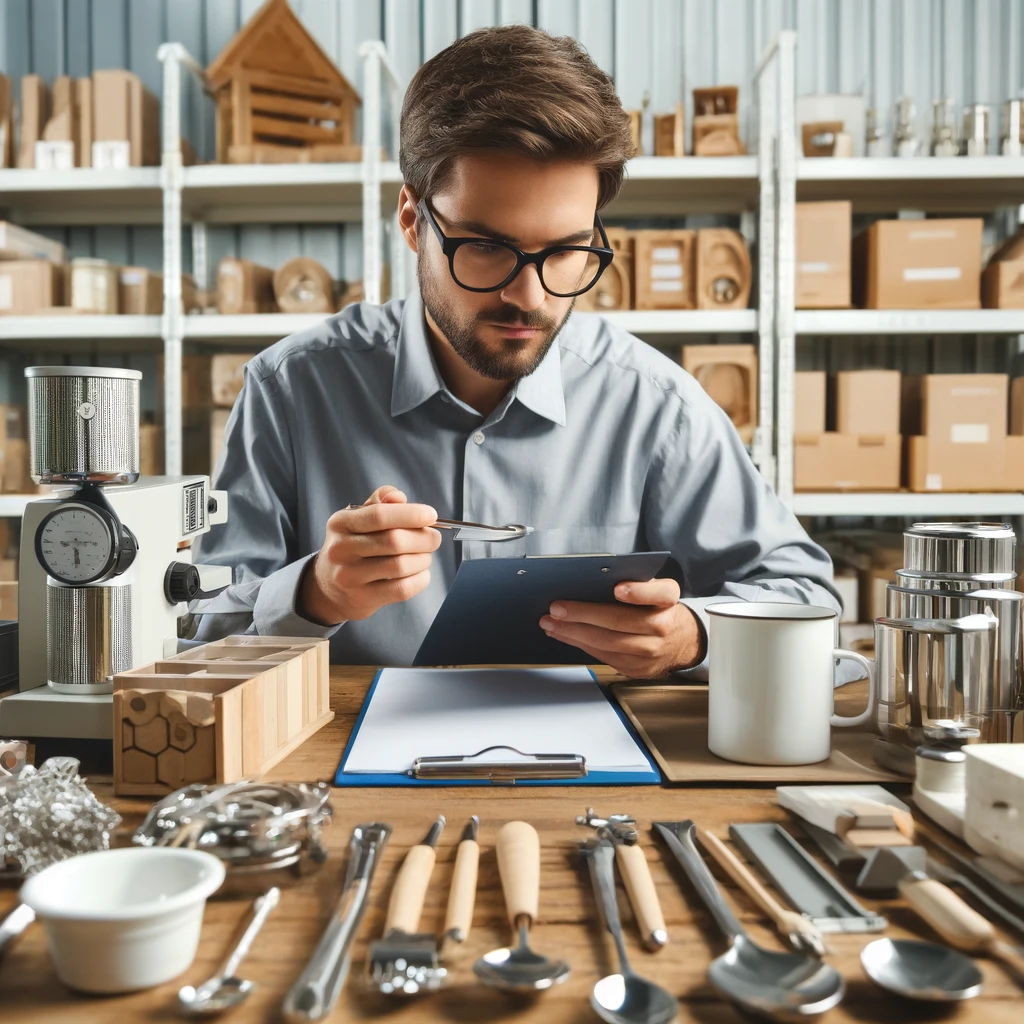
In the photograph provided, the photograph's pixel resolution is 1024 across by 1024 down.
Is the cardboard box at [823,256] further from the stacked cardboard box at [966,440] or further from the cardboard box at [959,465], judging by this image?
the cardboard box at [959,465]

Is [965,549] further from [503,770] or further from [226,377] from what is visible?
[226,377]

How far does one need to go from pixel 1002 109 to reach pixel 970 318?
2.74 feet

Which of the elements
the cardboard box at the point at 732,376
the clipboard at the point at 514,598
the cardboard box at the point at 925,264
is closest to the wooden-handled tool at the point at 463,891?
the clipboard at the point at 514,598

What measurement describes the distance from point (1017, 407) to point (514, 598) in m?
2.13

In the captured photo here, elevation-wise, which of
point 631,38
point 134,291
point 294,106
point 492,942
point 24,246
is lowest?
point 492,942

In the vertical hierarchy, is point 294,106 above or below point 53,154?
above

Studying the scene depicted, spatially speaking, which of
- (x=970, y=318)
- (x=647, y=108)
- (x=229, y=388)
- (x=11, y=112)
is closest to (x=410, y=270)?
(x=229, y=388)

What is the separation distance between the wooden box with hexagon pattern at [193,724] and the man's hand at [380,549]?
0.64 ft

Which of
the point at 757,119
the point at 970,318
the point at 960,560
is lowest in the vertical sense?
the point at 960,560

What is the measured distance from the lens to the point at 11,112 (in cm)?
278

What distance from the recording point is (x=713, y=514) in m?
1.42

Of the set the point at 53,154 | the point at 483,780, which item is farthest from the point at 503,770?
the point at 53,154

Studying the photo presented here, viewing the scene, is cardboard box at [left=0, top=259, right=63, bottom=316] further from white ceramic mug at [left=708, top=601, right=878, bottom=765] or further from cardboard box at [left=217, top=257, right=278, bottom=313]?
white ceramic mug at [left=708, top=601, right=878, bottom=765]

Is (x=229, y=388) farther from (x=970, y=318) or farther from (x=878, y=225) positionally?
(x=970, y=318)
